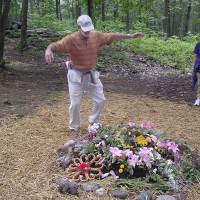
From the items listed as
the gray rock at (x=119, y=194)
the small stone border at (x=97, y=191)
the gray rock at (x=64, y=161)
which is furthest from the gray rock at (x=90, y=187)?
the gray rock at (x=64, y=161)

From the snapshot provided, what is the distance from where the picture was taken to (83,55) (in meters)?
5.27

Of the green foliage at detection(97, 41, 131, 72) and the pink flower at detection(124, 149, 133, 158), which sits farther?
the green foliage at detection(97, 41, 131, 72)

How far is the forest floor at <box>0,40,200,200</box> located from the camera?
13.7 feet

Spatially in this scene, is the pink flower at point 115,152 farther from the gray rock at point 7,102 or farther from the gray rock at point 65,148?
the gray rock at point 7,102

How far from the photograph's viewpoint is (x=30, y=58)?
13359 millimetres

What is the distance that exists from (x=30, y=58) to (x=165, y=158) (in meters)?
10.00

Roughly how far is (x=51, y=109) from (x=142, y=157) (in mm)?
3785

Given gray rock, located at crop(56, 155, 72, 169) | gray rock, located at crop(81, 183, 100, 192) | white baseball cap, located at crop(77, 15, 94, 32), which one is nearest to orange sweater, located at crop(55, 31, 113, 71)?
white baseball cap, located at crop(77, 15, 94, 32)

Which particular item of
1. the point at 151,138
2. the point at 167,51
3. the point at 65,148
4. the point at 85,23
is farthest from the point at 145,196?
the point at 167,51

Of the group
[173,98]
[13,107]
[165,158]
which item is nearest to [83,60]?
[165,158]

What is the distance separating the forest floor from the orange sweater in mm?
1218

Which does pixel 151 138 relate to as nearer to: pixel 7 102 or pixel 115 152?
pixel 115 152

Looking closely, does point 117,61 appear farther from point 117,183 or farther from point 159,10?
point 159,10

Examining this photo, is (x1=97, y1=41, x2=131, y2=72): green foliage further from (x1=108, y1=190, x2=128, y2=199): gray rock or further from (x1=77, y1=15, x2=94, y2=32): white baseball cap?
(x1=108, y1=190, x2=128, y2=199): gray rock
